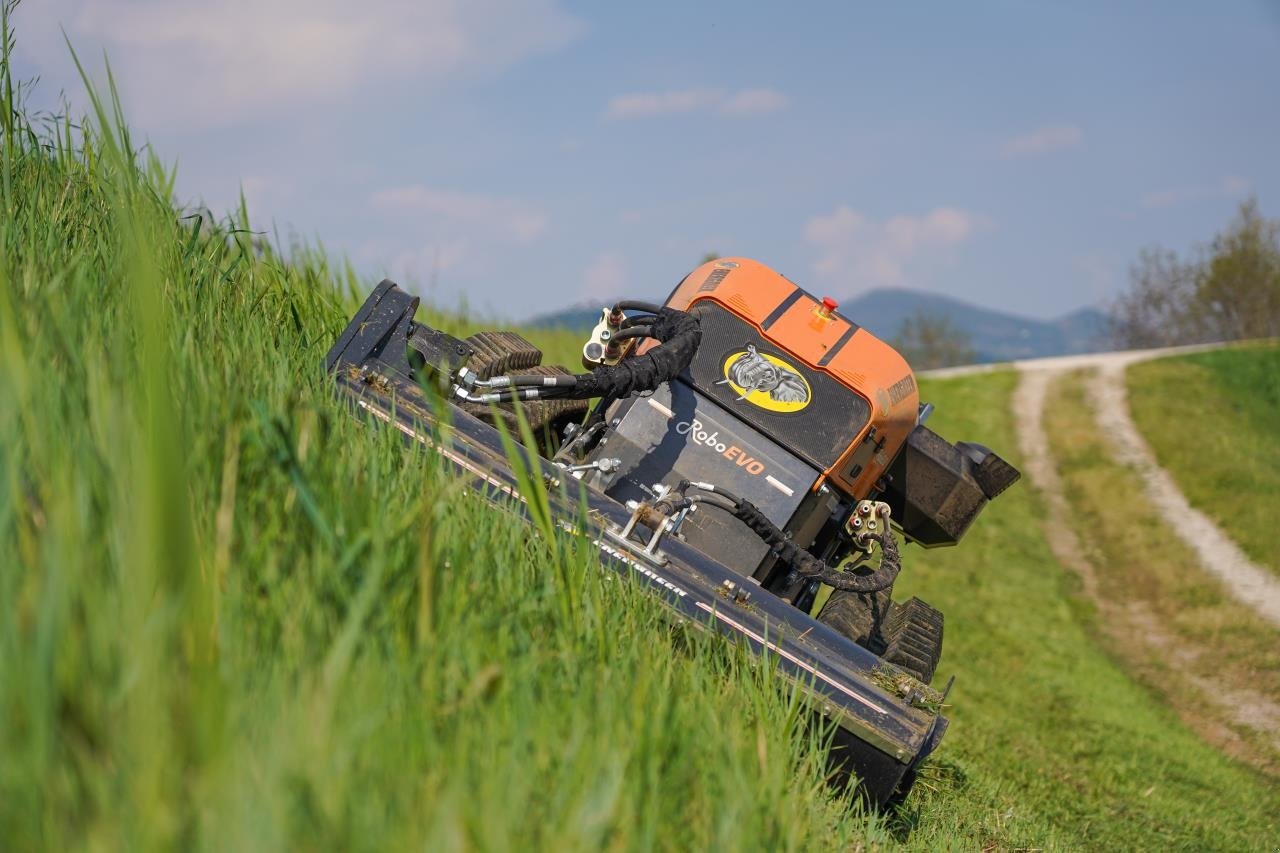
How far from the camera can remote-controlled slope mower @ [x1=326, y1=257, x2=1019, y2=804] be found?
4996 mm

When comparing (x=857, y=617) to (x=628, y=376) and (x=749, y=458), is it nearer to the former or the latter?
(x=749, y=458)

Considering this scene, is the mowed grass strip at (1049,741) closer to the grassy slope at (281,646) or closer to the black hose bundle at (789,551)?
the black hose bundle at (789,551)

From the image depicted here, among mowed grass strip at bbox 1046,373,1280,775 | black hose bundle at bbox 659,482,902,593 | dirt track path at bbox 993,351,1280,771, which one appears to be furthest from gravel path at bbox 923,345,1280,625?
black hose bundle at bbox 659,482,902,593

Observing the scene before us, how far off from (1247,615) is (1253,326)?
5135cm

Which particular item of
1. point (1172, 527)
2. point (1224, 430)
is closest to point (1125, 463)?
point (1224, 430)

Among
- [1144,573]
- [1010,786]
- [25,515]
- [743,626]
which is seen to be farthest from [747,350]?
[1144,573]

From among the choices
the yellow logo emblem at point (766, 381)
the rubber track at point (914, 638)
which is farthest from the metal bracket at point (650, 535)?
the yellow logo emblem at point (766, 381)

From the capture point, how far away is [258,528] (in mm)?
3002

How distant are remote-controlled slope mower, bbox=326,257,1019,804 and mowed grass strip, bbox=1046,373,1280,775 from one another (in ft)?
20.0

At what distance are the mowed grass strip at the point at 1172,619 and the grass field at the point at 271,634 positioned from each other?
8582 millimetres

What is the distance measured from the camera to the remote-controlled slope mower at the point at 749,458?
197 inches

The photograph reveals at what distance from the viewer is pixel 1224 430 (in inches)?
1040

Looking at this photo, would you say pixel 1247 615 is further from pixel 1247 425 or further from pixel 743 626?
pixel 743 626

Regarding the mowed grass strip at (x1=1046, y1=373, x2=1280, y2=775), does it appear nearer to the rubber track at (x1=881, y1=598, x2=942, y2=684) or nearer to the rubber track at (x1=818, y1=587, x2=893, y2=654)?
the rubber track at (x1=881, y1=598, x2=942, y2=684)
